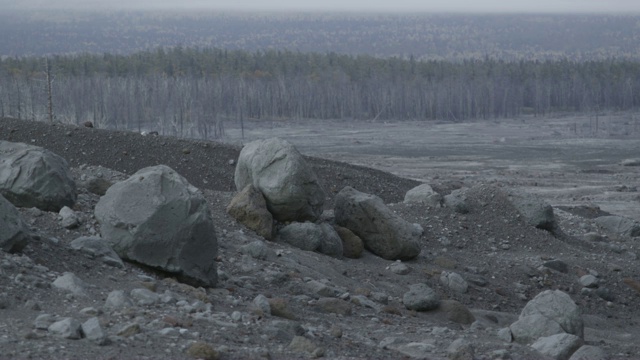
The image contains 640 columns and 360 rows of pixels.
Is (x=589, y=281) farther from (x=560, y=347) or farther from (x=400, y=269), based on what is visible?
(x=560, y=347)

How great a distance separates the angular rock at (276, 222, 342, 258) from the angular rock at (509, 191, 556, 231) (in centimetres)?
456

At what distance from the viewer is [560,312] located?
11219 millimetres

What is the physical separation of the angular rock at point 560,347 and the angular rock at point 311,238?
4646 mm

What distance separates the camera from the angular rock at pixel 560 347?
970cm

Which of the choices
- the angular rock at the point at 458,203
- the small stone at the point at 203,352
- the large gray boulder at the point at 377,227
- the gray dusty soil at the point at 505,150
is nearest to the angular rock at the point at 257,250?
the large gray boulder at the point at 377,227

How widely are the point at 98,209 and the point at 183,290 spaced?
1596 mm

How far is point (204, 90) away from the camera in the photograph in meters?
79.8

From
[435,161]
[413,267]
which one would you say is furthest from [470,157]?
[413,267]

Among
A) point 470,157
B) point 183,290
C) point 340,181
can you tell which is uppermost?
point 183,290

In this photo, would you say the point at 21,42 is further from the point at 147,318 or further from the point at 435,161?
the point at 147,318

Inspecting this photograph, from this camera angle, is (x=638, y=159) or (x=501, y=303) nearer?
(x=501, y=303)

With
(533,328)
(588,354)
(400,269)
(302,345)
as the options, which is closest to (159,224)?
(302,345)

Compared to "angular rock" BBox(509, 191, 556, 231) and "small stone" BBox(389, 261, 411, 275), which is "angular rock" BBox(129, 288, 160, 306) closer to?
"small stone" BBox(389, 261, 411, 275)

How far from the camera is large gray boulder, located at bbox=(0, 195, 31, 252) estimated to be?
9078 mm
